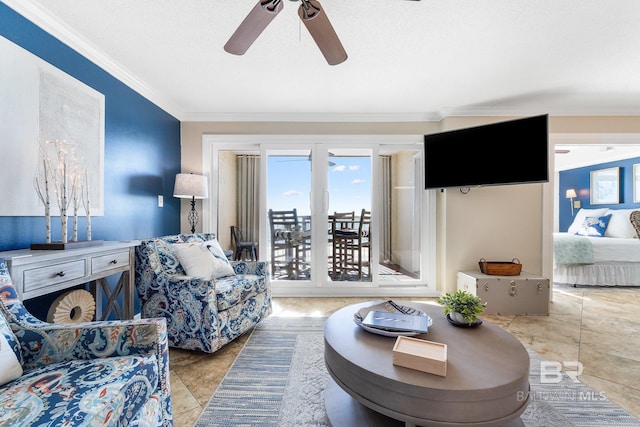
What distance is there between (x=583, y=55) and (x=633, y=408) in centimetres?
242

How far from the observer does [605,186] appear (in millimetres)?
5445

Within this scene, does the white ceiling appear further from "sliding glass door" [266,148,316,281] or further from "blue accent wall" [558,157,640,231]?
"blue accent wall" [558,157,640,231]

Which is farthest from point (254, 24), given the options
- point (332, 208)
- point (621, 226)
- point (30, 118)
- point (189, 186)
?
point (621, 226)

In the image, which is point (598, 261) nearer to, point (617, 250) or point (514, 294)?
point (617, 250)

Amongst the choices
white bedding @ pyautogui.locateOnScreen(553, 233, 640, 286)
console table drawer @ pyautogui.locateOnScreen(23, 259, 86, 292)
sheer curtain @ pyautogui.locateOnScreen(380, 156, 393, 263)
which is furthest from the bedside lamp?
white bedding @ pyautogui.locateOnScreen(553, 233, 640, 286)

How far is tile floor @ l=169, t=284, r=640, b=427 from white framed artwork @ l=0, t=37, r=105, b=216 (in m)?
1.43

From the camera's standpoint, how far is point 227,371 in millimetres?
1805

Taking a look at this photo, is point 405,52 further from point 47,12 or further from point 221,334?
point 221,334

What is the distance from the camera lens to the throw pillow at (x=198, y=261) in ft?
7.35

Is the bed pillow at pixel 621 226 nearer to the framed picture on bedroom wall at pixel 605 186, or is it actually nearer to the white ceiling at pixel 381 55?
the framed picture on bedroom wall at pixel 605 186

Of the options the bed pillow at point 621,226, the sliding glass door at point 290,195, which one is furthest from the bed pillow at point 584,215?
the sliding glass door at point 290,195

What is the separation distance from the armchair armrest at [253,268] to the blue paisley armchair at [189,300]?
27 cm

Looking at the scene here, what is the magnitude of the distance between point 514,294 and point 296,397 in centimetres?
249

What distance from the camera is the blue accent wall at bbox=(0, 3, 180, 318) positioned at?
1.61 m
